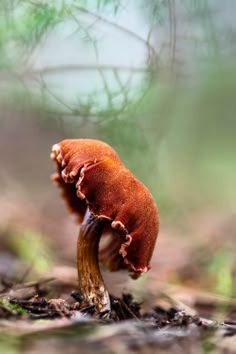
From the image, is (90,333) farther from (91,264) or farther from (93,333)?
(91,264)

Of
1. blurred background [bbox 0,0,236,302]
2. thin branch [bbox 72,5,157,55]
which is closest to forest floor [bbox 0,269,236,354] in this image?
blurred background [bbox 0,0,236,302]

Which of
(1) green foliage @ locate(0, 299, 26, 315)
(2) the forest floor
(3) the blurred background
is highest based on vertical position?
(3) the blurred background

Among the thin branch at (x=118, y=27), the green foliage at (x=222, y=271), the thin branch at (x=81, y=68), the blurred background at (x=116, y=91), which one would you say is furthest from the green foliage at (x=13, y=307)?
the thin branch at (x=81, y=68)

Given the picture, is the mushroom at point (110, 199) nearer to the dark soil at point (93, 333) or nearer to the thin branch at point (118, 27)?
the dark soil at point (93, 333)

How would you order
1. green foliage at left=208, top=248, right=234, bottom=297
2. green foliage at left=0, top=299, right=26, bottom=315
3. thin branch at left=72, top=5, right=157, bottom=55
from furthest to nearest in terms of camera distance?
thin branch at left=72, top=5, right=157, bottom=55, green foliage at left=208, top=248, right=234, bottom=297, green foliage at left=0, top=299, right=26, bottom=315

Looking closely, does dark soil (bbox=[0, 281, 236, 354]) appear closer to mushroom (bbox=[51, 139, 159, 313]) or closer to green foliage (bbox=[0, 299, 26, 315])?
green foliage (bbox=[0, 299, 26, 315])

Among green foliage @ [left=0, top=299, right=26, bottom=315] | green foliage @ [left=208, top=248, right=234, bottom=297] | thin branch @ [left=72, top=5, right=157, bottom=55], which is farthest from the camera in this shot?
thin branch @ [left=72, top=5, right=157, bottom=55]

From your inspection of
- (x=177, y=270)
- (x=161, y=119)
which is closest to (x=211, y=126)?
(x=161, y=119)
